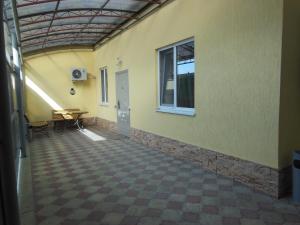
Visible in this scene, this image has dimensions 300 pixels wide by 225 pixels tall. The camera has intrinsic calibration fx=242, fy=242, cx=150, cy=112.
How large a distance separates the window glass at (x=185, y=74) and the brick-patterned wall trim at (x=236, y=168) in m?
0.93

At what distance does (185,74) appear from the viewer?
5.18 m

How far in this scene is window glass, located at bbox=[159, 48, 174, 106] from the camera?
5.70 meters

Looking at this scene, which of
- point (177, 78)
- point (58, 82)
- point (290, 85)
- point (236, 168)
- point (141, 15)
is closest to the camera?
point (290, 85)

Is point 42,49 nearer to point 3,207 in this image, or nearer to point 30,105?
point 30,105

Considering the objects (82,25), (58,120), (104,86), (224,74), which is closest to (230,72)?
(224,74)

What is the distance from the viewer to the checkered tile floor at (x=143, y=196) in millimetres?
2830

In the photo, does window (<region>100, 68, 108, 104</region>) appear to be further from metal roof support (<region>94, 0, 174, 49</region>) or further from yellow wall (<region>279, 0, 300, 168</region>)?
yellow wall (<region>279, 0, 300, 168</region>)

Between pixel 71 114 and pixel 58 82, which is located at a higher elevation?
pixel 58 82

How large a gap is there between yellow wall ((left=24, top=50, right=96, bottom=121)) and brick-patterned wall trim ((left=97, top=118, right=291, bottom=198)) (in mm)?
6182

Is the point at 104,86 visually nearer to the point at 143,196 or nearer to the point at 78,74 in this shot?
the point at 78,74

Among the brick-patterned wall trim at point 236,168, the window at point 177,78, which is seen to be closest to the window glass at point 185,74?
the window at point 177,78

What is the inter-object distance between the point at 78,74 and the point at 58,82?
0.93 metres

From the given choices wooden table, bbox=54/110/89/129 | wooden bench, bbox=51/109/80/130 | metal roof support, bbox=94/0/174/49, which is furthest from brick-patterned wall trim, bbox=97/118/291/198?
wooden bench, bbox=51/109/80/130

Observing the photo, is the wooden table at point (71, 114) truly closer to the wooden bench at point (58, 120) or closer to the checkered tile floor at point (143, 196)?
the wooden bench at point (58, 120)
